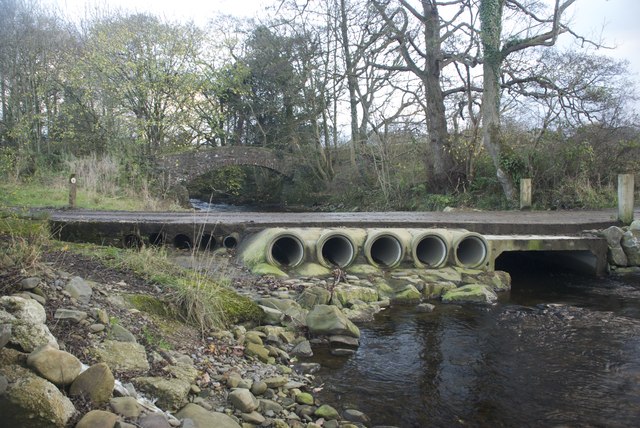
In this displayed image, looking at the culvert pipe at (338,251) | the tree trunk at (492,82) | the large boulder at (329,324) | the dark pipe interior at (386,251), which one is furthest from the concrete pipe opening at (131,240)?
the tree trunk at (492,82)

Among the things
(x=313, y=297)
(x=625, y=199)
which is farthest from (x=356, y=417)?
(x=625, y=199)

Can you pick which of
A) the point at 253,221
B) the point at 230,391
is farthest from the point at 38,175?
the point at 230,391

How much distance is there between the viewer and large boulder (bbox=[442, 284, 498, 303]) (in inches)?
318

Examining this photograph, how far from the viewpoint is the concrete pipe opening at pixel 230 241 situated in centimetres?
980

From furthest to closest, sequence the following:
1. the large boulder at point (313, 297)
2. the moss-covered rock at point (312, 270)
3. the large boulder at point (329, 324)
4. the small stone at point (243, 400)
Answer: the moss-covered rock at point (312, 270), the large boulder at point (313, 297), the large boulder at point (329, 324), the small stone at point (243, 400)

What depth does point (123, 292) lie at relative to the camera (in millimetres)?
5191

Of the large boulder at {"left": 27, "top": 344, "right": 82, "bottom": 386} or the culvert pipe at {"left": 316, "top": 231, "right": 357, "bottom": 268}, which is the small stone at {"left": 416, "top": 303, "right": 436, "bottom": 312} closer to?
the culvert pipe at {"left": 316, "top": 231, "right": 357, "bottom": 268}

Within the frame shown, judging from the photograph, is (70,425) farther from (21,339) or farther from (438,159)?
(438,159)

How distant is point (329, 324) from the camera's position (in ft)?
19.8

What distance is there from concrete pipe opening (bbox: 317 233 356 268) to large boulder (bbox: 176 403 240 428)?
534 cm

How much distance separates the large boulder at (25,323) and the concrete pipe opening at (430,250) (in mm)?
6708

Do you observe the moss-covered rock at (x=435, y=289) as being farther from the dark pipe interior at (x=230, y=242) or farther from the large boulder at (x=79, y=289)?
the large boulder at (x=79, y=289)

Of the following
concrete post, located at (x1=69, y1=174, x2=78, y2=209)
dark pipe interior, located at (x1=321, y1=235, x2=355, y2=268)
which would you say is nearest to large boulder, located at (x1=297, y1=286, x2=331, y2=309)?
dark pipe interior, located at (x1=321, y1=235, x2=355, y2=268)

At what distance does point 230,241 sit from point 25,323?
21.4 ft
